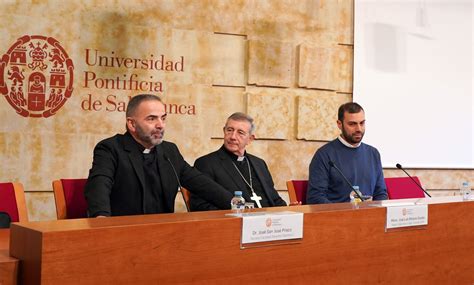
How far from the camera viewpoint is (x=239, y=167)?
472 centimetres

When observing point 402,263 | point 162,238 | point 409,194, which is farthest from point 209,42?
point 162,238

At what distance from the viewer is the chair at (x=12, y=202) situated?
338cm

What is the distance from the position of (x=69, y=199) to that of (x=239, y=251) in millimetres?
1580

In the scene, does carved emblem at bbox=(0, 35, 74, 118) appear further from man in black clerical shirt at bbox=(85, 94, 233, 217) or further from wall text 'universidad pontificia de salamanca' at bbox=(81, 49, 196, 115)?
man in black clerical shirt at bbox=(85, 94, 233, 217)

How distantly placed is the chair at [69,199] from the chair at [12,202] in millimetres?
184

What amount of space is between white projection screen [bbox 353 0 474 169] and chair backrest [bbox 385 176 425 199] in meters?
1.11

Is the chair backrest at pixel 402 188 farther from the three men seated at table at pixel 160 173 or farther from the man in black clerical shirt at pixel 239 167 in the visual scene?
the man in black clerical shirt at pixel 239 167

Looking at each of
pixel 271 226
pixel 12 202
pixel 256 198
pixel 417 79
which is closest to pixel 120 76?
pixel 256 198

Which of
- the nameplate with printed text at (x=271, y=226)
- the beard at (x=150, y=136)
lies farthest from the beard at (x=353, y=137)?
the nameplate with printed text at (x=271, y=226)

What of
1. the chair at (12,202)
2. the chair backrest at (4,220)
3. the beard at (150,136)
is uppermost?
the beard at (150,136)

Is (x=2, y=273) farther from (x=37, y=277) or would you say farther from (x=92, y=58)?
(x=92, y=58)

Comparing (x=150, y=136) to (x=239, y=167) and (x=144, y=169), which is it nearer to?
(x=144, y=169)

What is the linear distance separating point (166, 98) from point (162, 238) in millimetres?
3641

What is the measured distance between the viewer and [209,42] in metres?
5.75
